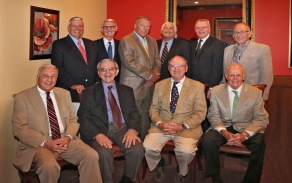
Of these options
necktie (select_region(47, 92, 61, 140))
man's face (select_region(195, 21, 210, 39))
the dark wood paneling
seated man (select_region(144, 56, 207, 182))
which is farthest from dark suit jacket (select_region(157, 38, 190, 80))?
the dark wood paneling

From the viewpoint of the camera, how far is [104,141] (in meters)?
3.37

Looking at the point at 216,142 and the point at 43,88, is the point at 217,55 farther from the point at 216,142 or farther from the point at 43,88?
the point at 43,88

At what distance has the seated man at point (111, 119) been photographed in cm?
336

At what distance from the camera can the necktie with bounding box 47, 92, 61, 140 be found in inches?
128

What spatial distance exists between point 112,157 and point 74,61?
139cm

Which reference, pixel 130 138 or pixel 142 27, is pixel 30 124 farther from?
pixel 142 27

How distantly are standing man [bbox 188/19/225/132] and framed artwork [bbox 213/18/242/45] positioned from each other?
4.70ft

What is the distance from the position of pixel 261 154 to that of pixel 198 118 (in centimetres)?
74

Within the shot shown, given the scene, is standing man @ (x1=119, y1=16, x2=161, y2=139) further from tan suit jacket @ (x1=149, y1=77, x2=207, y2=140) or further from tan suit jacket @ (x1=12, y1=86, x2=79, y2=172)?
tan suit jacket @ (x1=12, y1=86, x2=79, y2=172)

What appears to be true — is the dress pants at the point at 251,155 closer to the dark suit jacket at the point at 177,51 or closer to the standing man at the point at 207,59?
the standing man at the point at 207,59

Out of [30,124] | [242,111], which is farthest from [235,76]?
[30,124]

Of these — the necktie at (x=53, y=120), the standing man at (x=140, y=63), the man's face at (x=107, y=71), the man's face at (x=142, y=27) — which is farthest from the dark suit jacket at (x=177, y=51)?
the necktie at (x=53, y=120)

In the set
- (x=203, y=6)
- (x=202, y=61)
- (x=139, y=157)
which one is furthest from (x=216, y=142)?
(x=203, y=6)

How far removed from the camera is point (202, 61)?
426 centimetres
